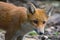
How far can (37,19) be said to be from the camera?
8250mm

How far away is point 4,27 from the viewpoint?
870cm

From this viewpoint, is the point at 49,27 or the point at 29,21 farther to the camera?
the point at 49,27

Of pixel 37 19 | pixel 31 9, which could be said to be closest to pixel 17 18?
pixel 31 9

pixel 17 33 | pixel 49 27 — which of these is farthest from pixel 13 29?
pixel 49 27

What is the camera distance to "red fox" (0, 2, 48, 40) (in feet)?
27.1

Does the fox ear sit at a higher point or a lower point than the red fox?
higher

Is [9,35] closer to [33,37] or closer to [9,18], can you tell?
[9,18]

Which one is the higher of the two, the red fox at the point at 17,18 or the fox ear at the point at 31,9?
the fox ear at the point at 31,9

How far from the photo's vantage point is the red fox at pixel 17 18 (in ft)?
27.1

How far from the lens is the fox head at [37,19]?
8.18m

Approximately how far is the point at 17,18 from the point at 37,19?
0.75 meters

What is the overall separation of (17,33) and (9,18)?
0.63 metres

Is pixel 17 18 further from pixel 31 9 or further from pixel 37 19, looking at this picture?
pixel 37 19

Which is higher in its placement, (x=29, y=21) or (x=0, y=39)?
(x=29, y=21)
